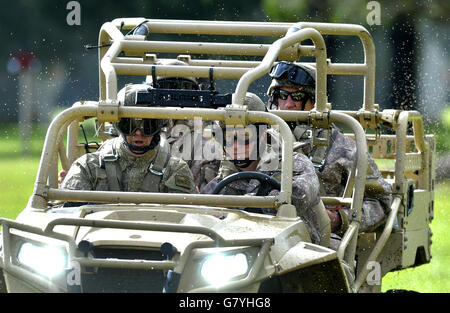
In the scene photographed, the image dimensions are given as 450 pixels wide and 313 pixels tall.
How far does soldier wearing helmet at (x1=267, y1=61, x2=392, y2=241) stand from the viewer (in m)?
8.27

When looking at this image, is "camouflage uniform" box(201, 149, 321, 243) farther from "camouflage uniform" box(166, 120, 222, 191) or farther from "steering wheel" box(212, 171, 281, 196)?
"camouflage uniform" box(166, 120, 222, 191)

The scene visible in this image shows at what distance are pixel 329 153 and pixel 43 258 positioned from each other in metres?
3.23

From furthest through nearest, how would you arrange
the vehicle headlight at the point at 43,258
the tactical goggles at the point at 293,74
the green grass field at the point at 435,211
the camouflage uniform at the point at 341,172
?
the green grass field at the point at 435,211
the tactical goggles at the point at 293,74
the camouflage uniform at the point at 341,172
the vehicle headlight at the point at 43,258

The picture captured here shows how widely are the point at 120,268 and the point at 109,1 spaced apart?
26711 mm

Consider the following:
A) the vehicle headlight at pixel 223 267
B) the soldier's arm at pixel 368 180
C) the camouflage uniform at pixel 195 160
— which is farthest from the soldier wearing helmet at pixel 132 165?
the vehicle headlight at pixel 223 267

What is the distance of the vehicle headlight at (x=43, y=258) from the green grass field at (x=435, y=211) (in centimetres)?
456

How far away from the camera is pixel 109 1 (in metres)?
32.0

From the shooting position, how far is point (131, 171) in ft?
24.5

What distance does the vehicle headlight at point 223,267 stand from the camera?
583 centimetres

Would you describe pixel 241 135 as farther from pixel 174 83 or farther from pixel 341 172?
pixel 174 83

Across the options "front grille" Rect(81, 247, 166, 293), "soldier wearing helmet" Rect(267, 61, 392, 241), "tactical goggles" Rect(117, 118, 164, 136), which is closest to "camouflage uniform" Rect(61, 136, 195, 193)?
"tactical goggles" Rect(117, 118, 164, 136)

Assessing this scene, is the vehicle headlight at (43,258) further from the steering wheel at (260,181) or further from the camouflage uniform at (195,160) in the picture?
the camouflage uniform at (195,160)

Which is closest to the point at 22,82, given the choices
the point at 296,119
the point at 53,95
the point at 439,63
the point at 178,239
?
the point at 53,95

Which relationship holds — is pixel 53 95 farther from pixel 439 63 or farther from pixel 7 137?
pixel 439 63
